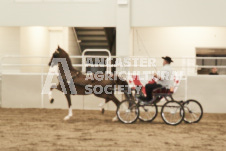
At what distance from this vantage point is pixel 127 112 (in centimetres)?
1177

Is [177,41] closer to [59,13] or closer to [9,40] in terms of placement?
[59,13]

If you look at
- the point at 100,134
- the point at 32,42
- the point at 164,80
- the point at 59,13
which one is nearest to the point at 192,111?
the point at 164,80

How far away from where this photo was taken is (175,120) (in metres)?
11.7

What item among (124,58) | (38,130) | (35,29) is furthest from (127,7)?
(38,130)

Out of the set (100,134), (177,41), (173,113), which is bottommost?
(100,134)

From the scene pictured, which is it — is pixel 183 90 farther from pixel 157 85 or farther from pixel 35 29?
pixel 35 29

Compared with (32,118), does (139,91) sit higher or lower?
higher

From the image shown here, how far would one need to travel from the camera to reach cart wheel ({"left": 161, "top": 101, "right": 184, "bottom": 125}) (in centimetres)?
1148

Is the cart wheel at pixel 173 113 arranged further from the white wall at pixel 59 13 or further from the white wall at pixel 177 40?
the white wall at pixel 177 40

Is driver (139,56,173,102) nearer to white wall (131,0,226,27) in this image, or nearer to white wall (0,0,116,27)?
white wall (131,0,226,27)

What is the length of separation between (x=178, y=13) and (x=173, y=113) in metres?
5.37

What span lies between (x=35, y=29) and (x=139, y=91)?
858cm

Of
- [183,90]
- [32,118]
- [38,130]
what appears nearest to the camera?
[38,130]

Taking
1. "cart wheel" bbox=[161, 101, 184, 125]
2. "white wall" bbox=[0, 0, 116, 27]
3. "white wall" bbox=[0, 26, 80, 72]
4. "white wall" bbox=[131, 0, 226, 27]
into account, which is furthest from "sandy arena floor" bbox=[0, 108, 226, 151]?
"white wall" bbox=[0, 26, 80, 72]
